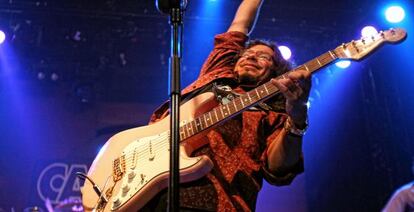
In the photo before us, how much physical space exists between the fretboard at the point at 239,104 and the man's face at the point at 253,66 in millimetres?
402

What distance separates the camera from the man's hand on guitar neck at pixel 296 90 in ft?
Answer: 5.70

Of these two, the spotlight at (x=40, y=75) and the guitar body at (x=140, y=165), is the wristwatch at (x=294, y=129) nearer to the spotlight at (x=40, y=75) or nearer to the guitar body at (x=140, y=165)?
the guitar body at (x=140, y=165)

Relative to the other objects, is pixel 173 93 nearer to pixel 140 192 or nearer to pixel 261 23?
pixel 140 192

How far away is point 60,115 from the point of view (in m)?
5.05

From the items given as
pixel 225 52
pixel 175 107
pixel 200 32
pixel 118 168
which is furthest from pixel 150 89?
pixel 175 107

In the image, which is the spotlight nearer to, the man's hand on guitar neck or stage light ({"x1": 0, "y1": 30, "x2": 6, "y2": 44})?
stage light ({"x1": 0, "y1": 30, "x2": 6, "y2": 44})

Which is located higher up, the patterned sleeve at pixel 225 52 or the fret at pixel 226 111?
the patterned sleeve at pixel 225 52

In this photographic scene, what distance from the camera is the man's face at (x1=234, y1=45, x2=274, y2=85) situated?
2307mm

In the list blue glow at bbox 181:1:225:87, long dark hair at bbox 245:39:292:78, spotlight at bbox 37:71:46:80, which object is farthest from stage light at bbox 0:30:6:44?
long dark hair at bbox 245:39:292:78

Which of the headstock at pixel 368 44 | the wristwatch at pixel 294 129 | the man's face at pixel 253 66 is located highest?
the headstock at pixel 368 44

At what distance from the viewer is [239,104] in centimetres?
189

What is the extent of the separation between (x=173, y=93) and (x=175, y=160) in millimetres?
221

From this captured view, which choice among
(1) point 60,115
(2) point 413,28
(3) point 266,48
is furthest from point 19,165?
(2) point 413,28

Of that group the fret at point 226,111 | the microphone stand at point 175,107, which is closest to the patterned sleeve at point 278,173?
the fret at point 226,111
